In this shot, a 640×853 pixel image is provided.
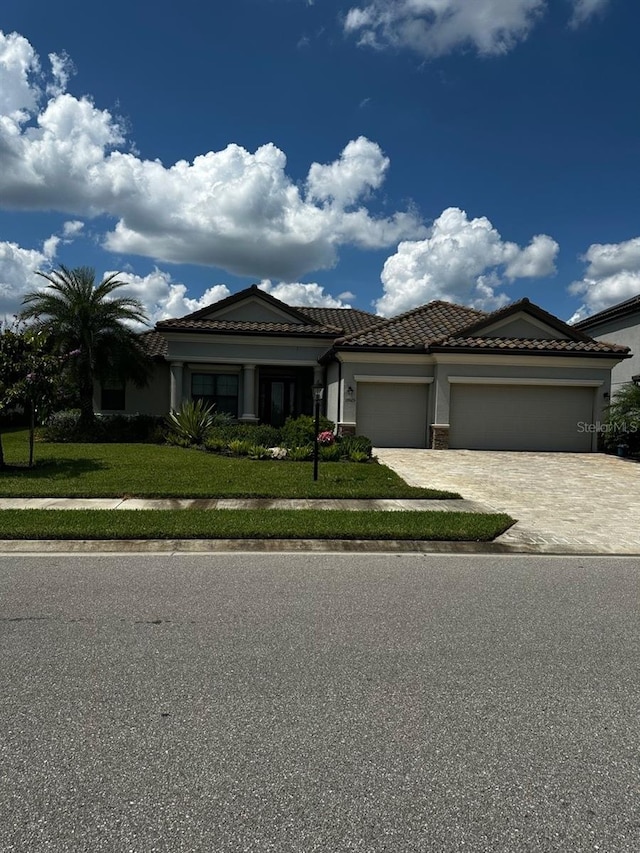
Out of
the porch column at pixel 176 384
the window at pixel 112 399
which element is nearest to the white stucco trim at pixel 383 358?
the porch column at pixel 176 384

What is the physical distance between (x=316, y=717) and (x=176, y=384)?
2009 cm

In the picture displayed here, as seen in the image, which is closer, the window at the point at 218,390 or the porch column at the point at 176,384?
the porch column at the point at 176,384

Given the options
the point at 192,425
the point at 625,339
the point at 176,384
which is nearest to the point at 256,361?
the point at 176,384

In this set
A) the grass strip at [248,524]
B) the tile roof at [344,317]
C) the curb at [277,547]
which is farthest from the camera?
the tile roof at [344,317]

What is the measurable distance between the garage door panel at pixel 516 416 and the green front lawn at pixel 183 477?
631 cm

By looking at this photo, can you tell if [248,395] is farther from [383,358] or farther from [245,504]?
[245,504]

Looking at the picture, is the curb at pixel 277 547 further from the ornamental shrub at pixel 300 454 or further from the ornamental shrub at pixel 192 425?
the ornamental shrub at pixel 192 425

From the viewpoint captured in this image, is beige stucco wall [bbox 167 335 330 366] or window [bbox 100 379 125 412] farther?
window [bbox 100 379 125 412]

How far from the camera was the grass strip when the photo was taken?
24.8ft

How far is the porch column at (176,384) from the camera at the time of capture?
72.8 feet

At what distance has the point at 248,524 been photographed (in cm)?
805

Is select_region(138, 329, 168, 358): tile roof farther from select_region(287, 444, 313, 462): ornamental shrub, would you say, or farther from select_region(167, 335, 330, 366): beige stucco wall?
select_region(287, 444, 313, 462): ornamental shrub

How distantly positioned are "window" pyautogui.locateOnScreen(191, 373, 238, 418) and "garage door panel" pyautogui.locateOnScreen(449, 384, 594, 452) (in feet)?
30.4

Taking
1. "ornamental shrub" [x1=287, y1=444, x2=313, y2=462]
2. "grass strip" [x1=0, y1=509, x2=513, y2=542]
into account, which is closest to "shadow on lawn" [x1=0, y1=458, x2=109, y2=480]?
"grass strip" [x1=0, y1=509, x2=513, y2=542]
